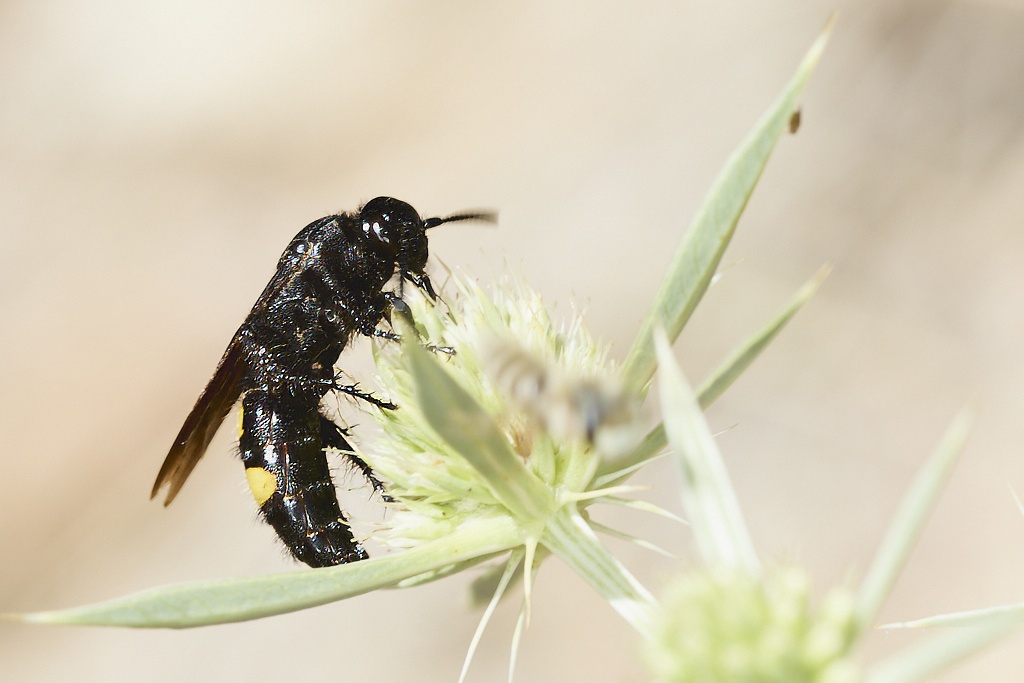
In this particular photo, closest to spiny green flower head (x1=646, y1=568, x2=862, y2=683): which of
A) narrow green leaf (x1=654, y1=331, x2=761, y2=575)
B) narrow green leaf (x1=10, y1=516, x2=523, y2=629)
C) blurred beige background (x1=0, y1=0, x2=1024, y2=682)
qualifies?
narrow green leaf (x1=654, y1=331, x2=761, y2=575)

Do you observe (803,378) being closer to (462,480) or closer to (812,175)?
(812,175)

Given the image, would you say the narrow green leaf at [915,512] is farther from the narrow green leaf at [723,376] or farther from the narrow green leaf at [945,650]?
the narrow green leaf at [723,376]

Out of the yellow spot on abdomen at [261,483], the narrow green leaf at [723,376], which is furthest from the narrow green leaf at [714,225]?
the yellow spot on abdomen at [261,483]

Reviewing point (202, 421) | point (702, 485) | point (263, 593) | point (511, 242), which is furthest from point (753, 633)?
point (511, 242)

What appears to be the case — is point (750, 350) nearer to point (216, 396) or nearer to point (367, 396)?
point (367, 396)

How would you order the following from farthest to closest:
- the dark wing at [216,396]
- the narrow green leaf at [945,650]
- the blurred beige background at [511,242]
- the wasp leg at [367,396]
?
1. the blurred beige background at [511,242]
2. the dark wing at [216,396]
3. the wasp leg at [367,396]
4. the narrow green leaf at [945,650]

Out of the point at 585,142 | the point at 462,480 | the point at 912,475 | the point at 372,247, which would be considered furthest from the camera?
the point at 585,142

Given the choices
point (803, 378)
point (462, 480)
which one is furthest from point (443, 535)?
point (803, 378)
